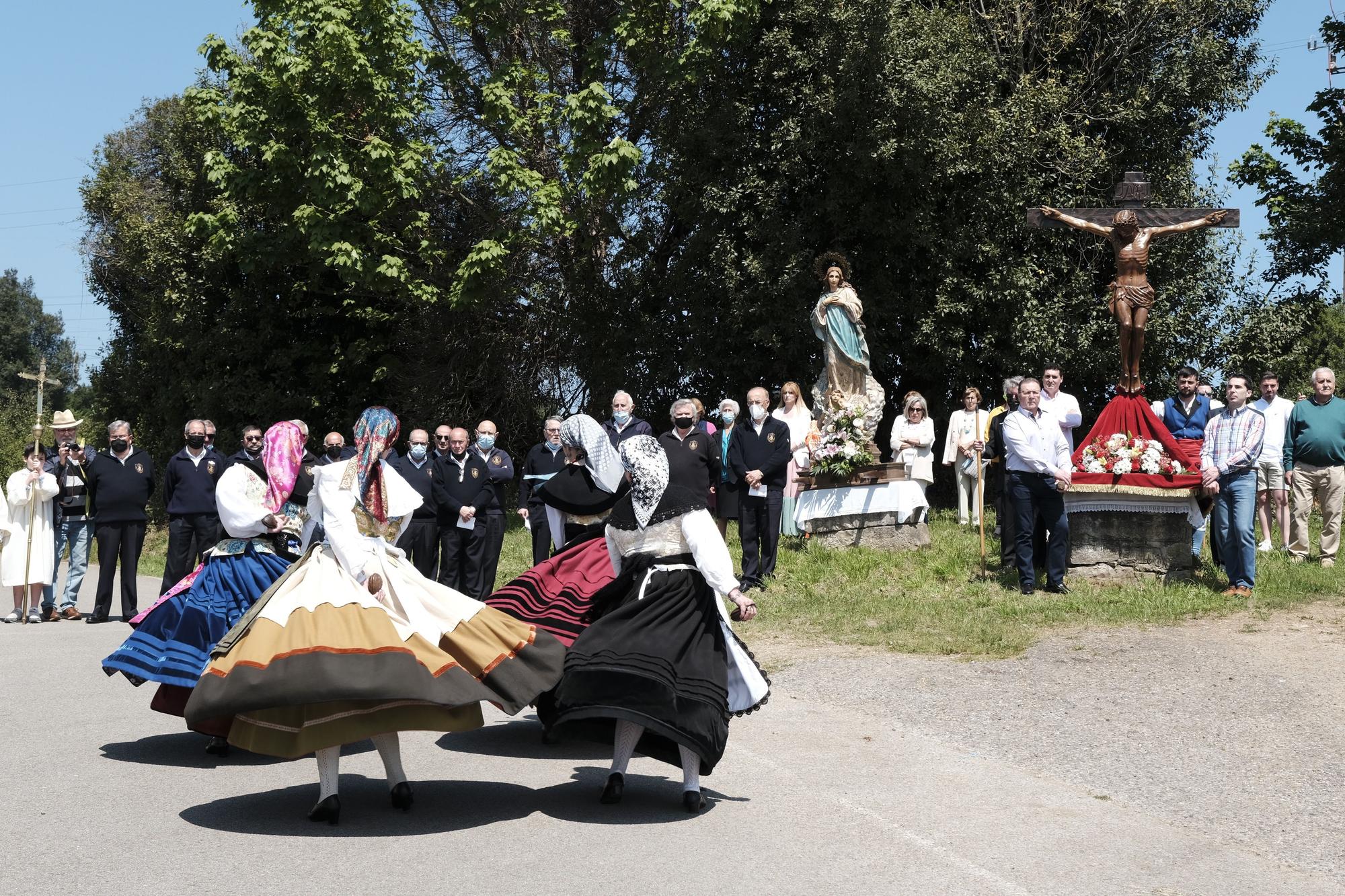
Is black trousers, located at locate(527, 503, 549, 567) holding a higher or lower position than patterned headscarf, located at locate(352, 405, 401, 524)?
lower

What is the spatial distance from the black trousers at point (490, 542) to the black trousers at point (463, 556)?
1.1 inches

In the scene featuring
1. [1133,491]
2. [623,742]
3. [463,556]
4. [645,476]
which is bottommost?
[623,742]

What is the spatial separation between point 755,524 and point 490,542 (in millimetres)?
2771

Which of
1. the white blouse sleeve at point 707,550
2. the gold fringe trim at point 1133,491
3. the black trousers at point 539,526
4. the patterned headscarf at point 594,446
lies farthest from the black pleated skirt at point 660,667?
the black trousers at point 539,526

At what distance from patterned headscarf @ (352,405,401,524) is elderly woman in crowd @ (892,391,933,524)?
33.5 ft

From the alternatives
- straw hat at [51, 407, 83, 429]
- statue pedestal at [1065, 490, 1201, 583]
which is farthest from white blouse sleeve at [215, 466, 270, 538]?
straw hat at [51, 407, 83, 429]

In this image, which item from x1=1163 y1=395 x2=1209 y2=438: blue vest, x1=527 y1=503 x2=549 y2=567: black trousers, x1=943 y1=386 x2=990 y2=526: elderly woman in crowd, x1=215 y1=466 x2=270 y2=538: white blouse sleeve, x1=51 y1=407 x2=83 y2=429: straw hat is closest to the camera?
x1=215 y1=466 x2=270 y2=538: white blouse sleeve

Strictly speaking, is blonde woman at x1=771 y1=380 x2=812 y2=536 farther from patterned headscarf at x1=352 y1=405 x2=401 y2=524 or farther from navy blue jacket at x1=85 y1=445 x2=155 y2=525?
patterned headscarf at x1=352 y1=405 x2=401 y2=524

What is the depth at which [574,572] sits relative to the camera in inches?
315

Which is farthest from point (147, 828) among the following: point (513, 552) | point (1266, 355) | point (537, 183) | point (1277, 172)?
point (1277, 172)

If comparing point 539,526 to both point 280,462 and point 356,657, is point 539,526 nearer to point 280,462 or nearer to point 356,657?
point 280,462

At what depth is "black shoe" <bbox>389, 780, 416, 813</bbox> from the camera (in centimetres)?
636

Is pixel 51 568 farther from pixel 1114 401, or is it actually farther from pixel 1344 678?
pixel 1344 678

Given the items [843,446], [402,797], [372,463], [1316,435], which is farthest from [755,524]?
[402,797]
